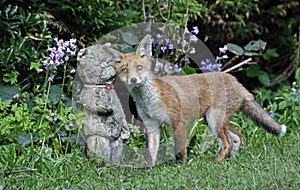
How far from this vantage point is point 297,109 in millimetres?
8133

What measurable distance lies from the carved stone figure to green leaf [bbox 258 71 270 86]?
520 centimetres

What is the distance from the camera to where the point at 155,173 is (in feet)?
18.0

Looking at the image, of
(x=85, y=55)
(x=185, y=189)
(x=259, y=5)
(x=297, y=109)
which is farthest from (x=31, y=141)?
(x=259, y=5)

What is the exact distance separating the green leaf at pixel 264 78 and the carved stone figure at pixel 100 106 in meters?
5.20

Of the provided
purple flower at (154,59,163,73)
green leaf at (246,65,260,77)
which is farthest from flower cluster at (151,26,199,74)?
green leaf at (246,65,260,77)

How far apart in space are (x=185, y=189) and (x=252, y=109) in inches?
86.9

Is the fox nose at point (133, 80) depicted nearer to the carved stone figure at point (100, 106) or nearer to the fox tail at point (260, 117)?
the carved stone figure at point (100, 106)

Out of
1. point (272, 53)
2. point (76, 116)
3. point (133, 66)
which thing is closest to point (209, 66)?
point (133, 66)

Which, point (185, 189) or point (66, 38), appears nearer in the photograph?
point (185, 189)

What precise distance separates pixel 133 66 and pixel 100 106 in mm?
491

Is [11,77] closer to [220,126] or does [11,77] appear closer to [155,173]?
[155,173]

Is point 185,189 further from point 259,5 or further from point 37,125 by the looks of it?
point 259,5

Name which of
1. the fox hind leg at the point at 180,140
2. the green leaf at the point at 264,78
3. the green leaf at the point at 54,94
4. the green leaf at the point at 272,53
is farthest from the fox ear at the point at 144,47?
the green leaf at the point at 272,53

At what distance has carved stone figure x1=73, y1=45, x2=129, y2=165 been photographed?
5492 mm
